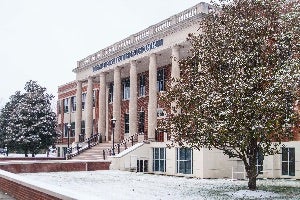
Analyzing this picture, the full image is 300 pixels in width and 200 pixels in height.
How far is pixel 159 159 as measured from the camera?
30.5 meters

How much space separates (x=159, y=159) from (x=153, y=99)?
4.60m

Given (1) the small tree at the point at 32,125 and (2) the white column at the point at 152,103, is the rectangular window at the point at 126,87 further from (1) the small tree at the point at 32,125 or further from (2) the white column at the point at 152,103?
(1) the small tree at the point at 32,125

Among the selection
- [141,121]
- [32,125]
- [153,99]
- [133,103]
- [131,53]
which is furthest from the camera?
[32,125]

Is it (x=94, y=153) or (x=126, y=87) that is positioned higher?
(x=126, y=87)

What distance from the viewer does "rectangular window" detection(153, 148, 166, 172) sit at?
30.0 m

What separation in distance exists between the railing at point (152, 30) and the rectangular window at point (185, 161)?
8.91 metres

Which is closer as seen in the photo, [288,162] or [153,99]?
[288,162]

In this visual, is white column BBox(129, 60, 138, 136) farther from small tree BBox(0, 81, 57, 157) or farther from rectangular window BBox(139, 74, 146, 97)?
small tree BBox(0, 81, 57, 157)

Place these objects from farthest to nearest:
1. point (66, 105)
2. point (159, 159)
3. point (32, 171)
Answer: point (66, 105)
point (159, 159)
point (32, 171)

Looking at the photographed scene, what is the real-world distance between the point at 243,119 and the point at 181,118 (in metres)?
3.17

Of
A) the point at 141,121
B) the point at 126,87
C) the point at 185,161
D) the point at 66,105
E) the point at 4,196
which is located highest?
the point at 126,87

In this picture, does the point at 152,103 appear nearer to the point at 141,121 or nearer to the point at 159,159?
the point at 159,159

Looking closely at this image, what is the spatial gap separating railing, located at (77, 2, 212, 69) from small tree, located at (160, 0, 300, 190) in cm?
1015

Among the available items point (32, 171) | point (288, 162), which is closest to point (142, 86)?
point (32, 171)
